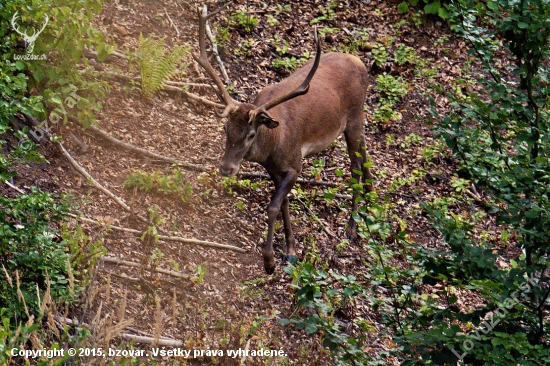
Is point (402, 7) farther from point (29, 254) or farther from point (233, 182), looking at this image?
point (29, 254)

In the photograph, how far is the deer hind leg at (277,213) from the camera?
7898 millimetres

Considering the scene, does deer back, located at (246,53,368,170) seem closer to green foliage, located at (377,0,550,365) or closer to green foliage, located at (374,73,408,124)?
green foliage, located at (374,73,408,124)

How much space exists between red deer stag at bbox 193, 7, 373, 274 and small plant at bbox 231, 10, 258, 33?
215cm

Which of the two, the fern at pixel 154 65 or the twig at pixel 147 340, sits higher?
the fern at pixel 154 65

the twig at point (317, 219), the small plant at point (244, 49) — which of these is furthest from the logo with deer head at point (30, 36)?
the small plant at point (244, 49)

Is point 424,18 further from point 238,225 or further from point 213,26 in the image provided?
point 238,225

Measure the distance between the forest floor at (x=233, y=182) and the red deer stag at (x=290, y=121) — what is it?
43 cm

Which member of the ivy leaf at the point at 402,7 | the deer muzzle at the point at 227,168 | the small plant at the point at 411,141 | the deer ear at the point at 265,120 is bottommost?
the small plant at the point at 411,141

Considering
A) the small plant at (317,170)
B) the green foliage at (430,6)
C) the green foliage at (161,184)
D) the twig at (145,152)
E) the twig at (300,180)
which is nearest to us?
the green foliage at (161,184)

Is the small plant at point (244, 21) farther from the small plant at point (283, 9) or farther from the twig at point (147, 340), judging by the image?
the twig at point (147, 340)

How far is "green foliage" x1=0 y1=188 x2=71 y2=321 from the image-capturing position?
5578 mm

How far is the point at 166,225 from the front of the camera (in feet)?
26.3

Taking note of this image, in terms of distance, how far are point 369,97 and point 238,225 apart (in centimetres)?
399

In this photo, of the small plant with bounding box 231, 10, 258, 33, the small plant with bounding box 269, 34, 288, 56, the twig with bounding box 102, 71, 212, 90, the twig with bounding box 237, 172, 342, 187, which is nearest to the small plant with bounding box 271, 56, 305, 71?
the small plant with bounding box 269, 34, 288, 56
